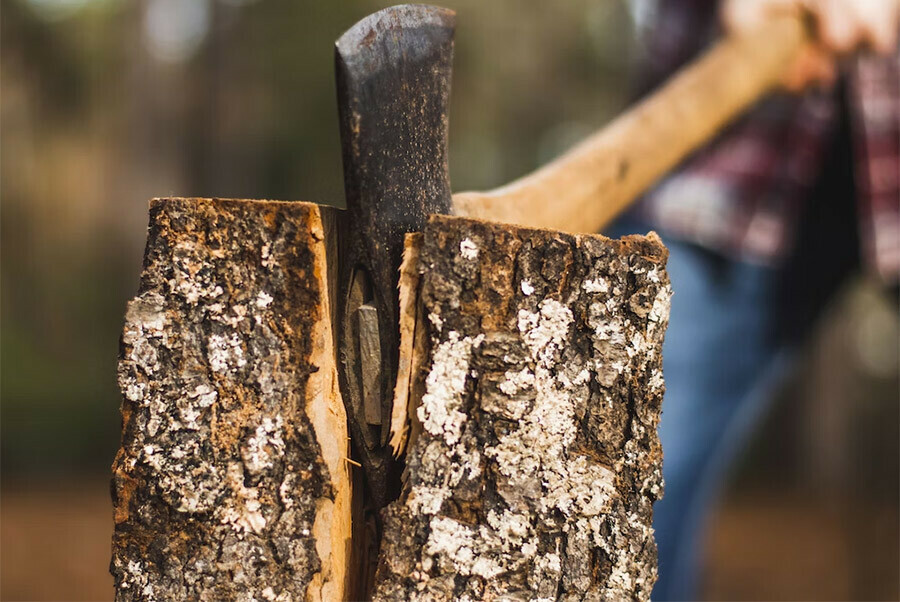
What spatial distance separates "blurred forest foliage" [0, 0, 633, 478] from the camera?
5391 mm

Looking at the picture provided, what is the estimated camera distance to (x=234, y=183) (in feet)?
19.0

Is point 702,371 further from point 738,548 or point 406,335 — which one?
point 738,548

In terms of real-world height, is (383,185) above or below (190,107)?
below

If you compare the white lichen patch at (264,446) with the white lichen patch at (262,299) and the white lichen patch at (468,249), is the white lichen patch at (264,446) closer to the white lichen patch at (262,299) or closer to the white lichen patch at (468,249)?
the white lichen patch at (262,299)

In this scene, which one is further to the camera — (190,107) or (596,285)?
(190,107)

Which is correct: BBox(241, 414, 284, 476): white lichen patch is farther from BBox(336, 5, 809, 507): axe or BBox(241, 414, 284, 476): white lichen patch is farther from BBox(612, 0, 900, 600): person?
BBox(612, 0, 900, 600): person

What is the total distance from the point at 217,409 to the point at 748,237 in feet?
5.61

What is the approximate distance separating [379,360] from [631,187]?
0.61m

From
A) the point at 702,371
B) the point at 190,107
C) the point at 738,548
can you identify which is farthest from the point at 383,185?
the point at 738,548

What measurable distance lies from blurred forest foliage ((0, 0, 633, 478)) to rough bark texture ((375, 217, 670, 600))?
14.6ft

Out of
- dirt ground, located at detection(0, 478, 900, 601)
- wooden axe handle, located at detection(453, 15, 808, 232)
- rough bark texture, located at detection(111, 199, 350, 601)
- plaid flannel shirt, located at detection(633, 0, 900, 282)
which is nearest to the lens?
rough bark texture, located at detection(111, 199, 350, 601)

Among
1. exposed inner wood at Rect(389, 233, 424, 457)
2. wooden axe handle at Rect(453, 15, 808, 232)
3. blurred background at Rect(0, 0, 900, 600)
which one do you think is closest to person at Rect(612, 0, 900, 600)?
wooden axe handle at Rect(453, 15, 808, 232)

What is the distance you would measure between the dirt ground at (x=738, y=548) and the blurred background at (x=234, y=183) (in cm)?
2

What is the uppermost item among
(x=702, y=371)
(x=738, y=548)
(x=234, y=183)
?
(x=234, y=183)
